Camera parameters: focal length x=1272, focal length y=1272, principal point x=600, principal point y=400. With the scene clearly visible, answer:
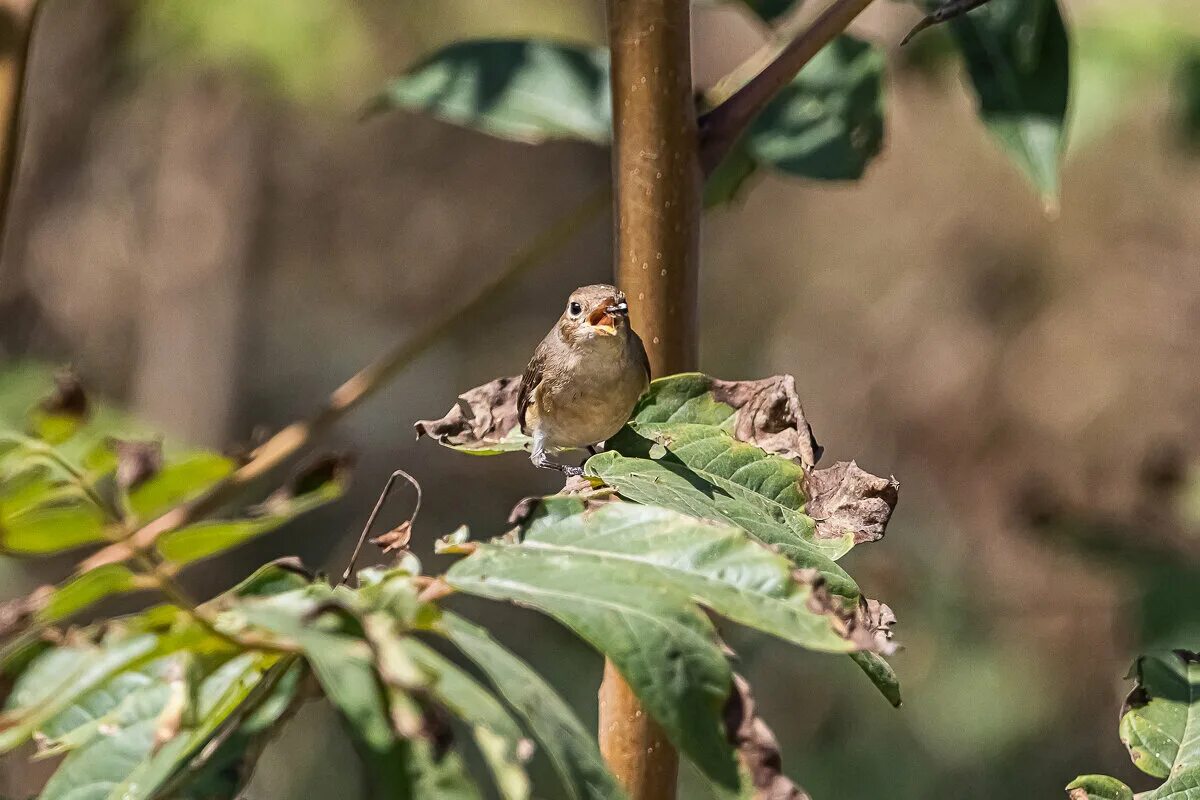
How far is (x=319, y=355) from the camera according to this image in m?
9.20

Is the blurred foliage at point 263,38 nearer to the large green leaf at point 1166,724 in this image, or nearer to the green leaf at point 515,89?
the green leaf at point 515,89

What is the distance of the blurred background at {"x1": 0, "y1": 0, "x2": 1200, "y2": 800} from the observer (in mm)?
5797

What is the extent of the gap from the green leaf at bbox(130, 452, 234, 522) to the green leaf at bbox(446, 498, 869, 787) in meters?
0.20

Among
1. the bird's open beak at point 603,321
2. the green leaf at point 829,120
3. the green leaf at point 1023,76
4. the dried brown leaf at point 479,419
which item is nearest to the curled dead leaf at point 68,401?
the dried brown leaf at point 479,419

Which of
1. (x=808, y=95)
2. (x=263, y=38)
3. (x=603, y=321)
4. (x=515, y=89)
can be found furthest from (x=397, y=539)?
(x=263, y=38)

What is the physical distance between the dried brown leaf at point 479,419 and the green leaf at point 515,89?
576 mm

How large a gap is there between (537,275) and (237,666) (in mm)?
9050

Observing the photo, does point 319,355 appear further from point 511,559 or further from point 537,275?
point 511,559

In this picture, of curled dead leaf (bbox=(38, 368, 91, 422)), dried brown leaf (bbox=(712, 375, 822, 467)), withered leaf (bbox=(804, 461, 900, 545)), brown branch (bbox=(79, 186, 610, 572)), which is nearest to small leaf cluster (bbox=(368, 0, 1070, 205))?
brown branch (bbox=(79, 186, 610, 572))

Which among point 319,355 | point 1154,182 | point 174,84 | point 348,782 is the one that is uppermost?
point 174,84

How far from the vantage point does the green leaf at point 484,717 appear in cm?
78

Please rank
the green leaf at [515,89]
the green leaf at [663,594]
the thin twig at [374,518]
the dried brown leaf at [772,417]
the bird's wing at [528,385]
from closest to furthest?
the green leaf at [663,594]
the thin twig at [374,518]
the dried brown leaf at [772,417]
the bird's wing at [528,385]
the green leaf at [515,89]

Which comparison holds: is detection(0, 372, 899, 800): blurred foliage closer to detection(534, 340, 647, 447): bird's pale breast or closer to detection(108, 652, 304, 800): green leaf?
detection(108, 652, 304, 800): green leaf

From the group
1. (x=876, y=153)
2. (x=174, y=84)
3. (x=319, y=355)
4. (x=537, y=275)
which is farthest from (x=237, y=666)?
(x=537, y=275)
